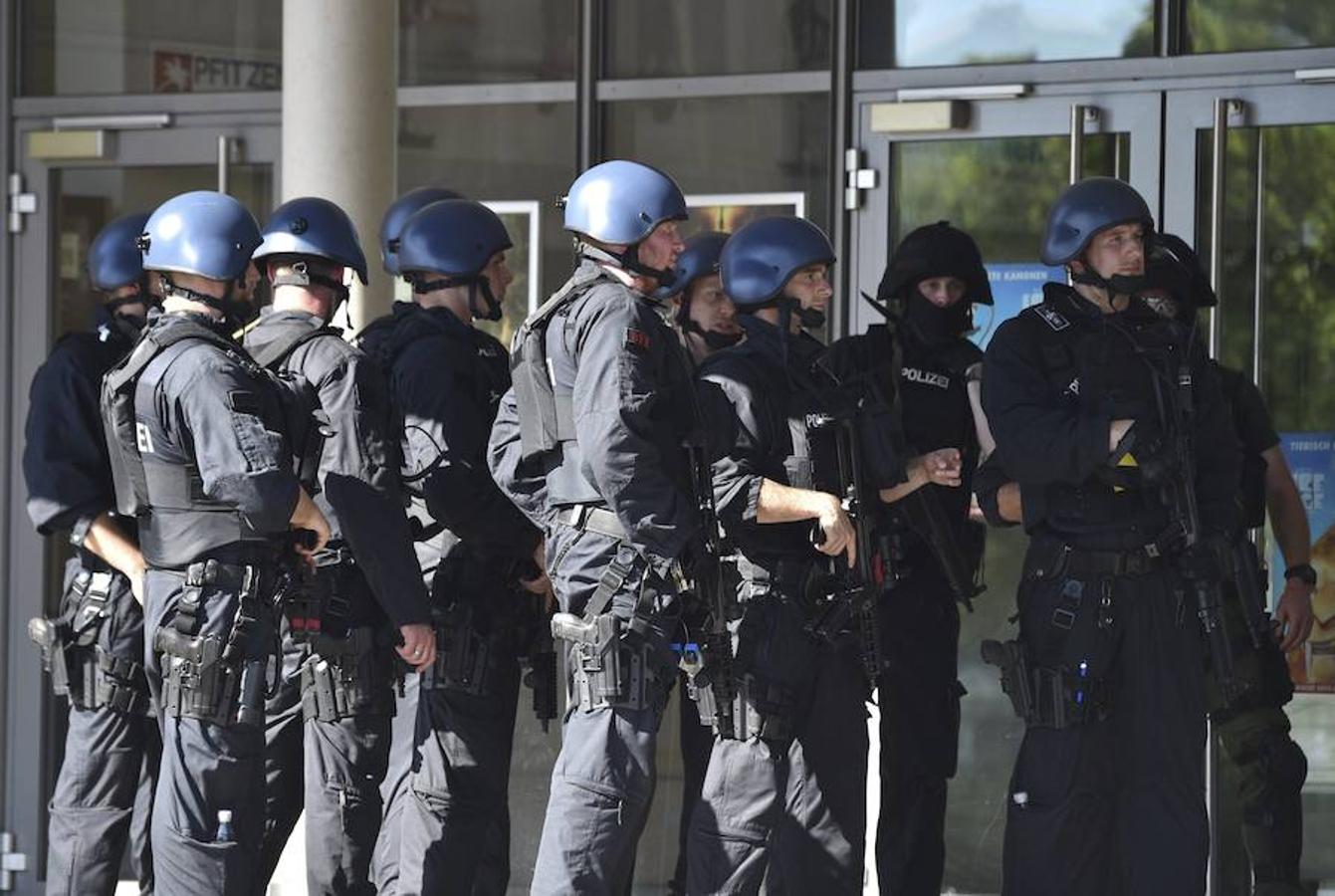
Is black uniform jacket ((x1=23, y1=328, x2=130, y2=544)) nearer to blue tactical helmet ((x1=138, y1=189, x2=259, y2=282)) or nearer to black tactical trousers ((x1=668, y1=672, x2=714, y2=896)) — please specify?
blue tactical helmet ((x1=138, y1=189, x2=259, y2=282))

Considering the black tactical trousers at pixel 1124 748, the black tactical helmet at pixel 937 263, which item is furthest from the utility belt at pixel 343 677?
the black tactical helmet at pixel 937 263

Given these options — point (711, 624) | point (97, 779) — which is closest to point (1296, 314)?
point (711, 624)

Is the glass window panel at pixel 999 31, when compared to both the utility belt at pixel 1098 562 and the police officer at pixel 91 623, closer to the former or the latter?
the utility belt at pixel 1098 562

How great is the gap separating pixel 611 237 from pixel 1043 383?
128 centimetres

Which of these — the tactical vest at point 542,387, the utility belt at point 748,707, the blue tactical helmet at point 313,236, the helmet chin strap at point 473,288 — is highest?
the blue tactical helmet at point 313,236

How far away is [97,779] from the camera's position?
22.1ft

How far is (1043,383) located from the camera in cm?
622

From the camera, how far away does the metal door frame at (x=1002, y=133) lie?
24.7 feet

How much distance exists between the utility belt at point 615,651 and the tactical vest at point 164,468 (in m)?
0.88

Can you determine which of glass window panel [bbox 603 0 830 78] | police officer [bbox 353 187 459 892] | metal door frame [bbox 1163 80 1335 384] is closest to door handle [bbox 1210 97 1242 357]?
metal door frame [bbox 1163 80 1335 384]

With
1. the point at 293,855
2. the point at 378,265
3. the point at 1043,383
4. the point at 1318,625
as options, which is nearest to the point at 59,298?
the point at 378,265

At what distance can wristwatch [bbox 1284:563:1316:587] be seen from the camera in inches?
273

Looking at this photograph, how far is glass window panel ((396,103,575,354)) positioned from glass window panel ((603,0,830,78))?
12.8 inches

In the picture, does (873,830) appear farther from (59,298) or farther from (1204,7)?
(59,298)
